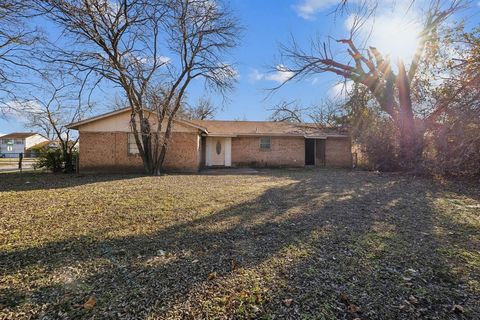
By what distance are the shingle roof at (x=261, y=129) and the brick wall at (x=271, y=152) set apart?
487 millimetres

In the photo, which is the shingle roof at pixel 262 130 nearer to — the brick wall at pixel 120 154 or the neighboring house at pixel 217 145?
the neighboring house at pixel 217 145

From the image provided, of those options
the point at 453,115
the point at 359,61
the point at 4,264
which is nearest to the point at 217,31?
the point at 359,61

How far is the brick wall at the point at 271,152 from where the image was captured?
1734 cm

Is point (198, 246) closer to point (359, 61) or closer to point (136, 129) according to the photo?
point (136, 129)

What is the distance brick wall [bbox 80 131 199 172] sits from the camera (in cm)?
1364

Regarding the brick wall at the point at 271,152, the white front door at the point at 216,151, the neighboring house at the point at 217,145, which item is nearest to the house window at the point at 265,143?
the neighboring house at the point at 217,145

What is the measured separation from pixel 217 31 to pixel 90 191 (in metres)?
8.28

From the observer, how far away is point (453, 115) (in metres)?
7.62

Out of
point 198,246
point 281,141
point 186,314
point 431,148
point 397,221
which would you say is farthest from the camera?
point 281,141

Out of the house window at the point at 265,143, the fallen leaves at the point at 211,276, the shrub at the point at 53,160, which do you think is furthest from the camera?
the house window at the point at 265,143

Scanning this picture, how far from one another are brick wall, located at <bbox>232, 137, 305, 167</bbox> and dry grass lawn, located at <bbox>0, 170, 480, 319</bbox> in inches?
446

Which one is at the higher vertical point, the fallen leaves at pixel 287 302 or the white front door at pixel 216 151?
the white front door at pixel 216 151

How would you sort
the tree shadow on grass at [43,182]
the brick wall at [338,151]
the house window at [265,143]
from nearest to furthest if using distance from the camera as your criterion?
1. the tree shadow on grass at [43,182]
2. the house window at [265,143]
3. the brick wall at [338,151]

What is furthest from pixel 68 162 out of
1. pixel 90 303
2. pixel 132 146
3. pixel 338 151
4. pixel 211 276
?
pixel 338 151
